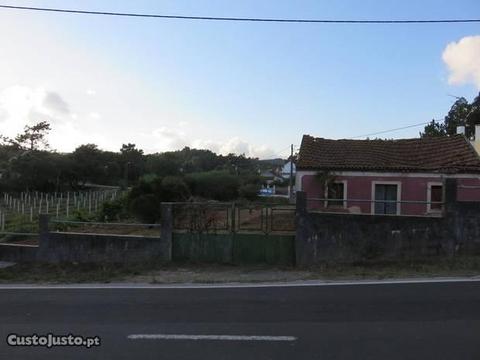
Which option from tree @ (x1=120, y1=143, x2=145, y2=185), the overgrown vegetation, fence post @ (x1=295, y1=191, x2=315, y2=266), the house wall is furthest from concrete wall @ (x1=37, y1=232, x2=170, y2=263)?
tree @ (x1=120, y1=143, x2=145, y2=185)

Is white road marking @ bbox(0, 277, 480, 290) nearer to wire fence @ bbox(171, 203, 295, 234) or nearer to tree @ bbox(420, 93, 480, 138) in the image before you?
wire fence @ bbox(171, 203, 295, 234)

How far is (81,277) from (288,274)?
4.82 m

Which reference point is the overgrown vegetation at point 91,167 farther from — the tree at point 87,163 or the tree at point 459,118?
the tree at point 459,118

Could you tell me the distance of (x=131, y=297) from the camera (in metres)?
9.71

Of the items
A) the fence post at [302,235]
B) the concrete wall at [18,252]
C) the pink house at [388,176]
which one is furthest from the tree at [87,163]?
the fence post at [302,235]

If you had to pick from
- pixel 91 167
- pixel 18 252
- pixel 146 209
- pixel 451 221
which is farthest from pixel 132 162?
pixel 451 221

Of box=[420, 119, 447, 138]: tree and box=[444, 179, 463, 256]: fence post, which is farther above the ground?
box=[420, 119, 447, 138]: tree

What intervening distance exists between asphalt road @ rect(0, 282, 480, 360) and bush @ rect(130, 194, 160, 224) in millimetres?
12891

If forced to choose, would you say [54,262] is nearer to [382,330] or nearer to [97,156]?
[382,330]

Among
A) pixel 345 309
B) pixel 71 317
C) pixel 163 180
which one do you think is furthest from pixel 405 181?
pixel 71 317

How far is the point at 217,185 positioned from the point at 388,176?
101 ft

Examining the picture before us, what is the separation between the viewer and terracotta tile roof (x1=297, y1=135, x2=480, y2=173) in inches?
979

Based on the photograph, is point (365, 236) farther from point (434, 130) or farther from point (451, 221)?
point (434, 130)

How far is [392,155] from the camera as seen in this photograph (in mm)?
26609
